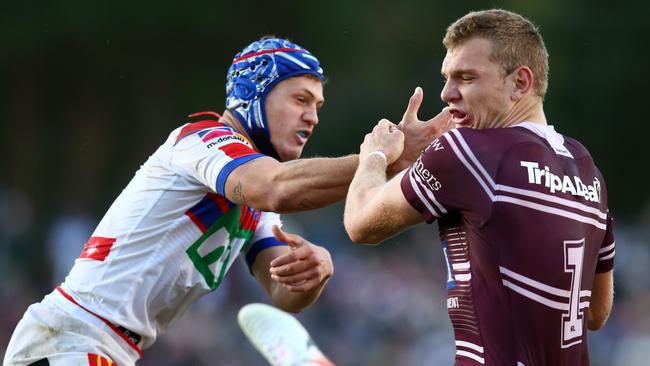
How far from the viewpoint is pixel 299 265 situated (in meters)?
5.09

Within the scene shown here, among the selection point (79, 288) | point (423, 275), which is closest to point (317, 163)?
point (79, 288)

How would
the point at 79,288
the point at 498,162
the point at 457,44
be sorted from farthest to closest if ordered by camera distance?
the point at 79,288
the point at 457,44
the point at 498,162

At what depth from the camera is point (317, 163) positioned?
488cm

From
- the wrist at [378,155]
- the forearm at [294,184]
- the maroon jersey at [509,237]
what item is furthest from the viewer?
the forearm at [294,184]

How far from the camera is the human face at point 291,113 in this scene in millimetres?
5730

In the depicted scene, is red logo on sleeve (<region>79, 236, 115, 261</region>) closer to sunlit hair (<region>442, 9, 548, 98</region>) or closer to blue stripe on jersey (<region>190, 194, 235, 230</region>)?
blue stripe on jersey (<region>190, 194, 235, 230</region>)

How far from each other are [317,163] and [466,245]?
→ 112 cm

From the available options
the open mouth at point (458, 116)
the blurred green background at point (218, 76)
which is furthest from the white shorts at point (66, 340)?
the blurred green background at point (218, 76)

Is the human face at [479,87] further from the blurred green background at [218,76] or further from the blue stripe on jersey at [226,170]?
the blurred green background at [218,76]

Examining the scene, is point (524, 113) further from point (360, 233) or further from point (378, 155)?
point (360, 233)

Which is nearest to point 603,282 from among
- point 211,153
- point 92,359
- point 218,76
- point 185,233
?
point 211,153

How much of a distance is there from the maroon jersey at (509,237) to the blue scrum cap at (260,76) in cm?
185

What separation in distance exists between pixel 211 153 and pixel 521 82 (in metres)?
1.67

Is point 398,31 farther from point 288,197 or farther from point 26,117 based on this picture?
point 288,197
